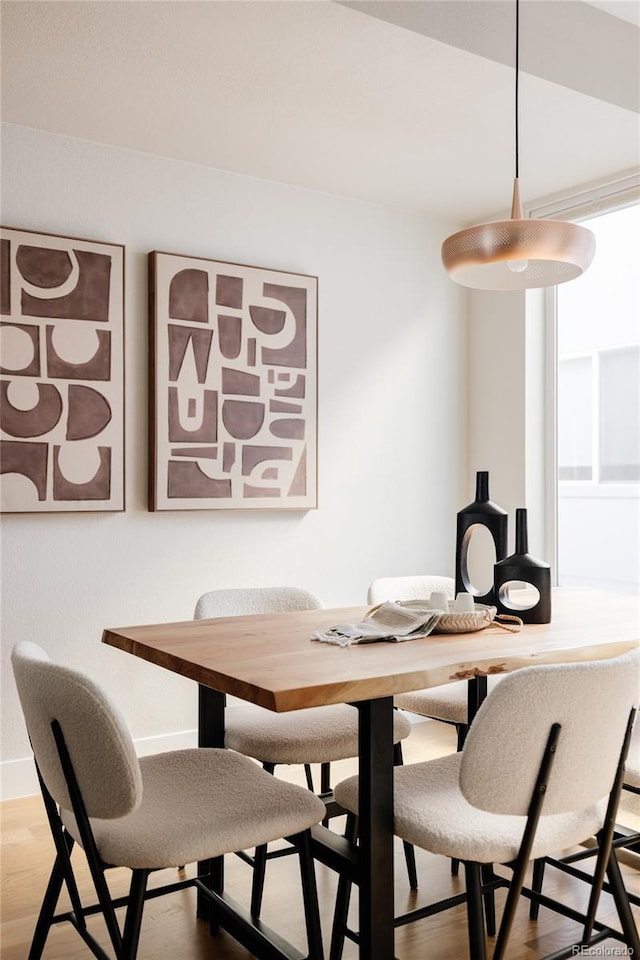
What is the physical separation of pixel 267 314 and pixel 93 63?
1280mm

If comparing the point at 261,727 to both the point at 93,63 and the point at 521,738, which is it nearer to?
the point at 521,738

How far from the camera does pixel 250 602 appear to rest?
2.72 meters

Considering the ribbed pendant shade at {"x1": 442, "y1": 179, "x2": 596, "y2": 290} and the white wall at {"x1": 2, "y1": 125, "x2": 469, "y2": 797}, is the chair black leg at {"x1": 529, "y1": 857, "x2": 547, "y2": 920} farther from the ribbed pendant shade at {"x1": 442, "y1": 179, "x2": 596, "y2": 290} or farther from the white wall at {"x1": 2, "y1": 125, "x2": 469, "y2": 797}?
the white wall at {"x1": 2, "y1": 125, "x2": 469, "y2": 797}

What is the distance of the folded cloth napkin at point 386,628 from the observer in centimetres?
197

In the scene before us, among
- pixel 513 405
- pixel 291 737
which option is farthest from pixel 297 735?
pixel 513 405

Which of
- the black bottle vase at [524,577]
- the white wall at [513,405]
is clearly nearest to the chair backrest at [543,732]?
the black bottle vase at [524,577]

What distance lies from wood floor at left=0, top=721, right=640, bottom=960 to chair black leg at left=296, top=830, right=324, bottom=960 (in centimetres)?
47

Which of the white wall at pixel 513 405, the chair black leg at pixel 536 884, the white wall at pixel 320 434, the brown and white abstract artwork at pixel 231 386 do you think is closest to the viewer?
the chair black leg at pixel 536 884

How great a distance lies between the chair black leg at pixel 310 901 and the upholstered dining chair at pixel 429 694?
0.65 metres

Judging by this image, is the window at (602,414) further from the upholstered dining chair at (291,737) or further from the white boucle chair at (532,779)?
the white boucle chair at (532,779)

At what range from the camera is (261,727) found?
2.31m

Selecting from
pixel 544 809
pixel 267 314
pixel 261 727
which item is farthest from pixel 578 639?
pixel 267 314

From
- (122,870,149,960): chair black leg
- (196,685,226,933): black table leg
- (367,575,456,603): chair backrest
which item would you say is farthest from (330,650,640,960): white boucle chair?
(367,575,456,603): chair backrest

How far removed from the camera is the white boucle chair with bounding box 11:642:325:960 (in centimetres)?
151
